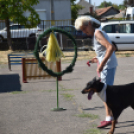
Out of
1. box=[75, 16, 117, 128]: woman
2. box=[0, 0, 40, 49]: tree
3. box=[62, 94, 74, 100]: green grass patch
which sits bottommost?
box=[62, 94, 74, 100]: green grass patch

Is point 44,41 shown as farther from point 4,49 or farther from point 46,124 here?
point 46,124

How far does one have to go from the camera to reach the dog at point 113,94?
4.46 metres

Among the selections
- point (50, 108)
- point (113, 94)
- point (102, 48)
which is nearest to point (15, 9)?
point (50, 108)

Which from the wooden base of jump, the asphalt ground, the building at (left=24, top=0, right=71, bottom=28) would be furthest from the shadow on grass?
the building at (left=24, top=0, right=71, bottom=28)

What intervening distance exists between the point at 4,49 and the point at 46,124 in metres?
18.0

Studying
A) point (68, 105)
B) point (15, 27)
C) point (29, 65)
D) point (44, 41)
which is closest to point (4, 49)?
point (15, 27)

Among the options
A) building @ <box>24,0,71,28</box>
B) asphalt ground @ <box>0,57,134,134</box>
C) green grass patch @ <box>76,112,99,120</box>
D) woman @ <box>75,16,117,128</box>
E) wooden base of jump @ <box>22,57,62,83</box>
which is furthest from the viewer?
building @ <box>24,0,71,28</box>

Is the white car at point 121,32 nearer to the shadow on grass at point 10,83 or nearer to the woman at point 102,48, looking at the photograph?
the shadow on grass at point 10,83

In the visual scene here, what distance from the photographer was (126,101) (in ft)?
15.0

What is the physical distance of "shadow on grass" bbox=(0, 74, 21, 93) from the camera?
863 centimetres

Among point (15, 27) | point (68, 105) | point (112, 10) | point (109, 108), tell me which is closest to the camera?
point (109, 108)

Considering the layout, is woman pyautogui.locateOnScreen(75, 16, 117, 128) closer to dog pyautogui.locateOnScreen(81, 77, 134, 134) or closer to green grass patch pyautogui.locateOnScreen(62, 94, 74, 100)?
dog pyautogui.locateOnScreen(81, 77, 134, 134)

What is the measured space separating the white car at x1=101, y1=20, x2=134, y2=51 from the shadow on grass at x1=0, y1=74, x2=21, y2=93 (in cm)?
722

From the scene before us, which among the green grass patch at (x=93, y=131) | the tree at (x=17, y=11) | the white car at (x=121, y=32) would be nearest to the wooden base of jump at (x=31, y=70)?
the green grass patch at (x=93, y=131)
